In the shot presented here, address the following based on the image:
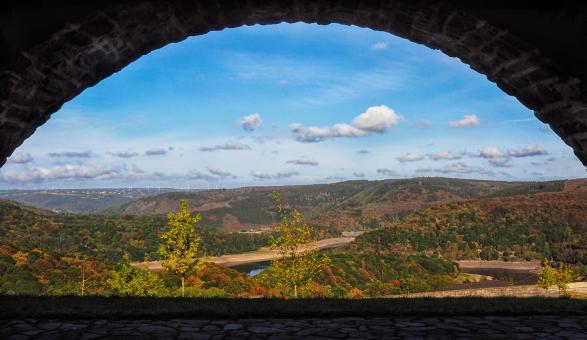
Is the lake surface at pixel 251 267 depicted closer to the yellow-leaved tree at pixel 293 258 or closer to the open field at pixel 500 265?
the open field at pixel 500 265

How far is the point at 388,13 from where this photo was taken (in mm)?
3496

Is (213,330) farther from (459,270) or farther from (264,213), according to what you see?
(264,213)

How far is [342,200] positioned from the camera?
167 m

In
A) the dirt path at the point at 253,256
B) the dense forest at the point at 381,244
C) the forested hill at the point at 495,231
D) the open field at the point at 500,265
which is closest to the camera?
the dense forest at the point at 381,244

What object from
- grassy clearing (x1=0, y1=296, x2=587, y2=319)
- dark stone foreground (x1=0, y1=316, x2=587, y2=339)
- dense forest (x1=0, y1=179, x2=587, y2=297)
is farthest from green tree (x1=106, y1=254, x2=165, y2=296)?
dark stone foreground (x1=0, y1=316, x2=587, y2=339)

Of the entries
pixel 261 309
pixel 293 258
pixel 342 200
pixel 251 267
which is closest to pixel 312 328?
pixel 261 309

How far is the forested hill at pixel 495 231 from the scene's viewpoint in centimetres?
5488

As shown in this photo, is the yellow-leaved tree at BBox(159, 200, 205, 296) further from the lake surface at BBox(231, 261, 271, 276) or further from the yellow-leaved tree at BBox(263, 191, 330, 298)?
the lake surface at BBox(231, 261, 271, 276)

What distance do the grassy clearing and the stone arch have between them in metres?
2.91

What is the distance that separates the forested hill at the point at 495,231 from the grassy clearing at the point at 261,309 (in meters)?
50.0

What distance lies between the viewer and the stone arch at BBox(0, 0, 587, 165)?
10.9 ft

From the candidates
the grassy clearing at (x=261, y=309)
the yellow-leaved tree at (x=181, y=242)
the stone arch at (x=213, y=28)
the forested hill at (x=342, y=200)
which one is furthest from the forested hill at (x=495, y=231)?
the stone arch at (x=213, y=28)

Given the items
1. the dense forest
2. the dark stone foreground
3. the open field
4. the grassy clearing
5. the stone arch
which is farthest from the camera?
the open field

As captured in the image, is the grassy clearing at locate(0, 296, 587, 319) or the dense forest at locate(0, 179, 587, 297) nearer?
the grassy clearing at locate(0, 296, 587, 319)
